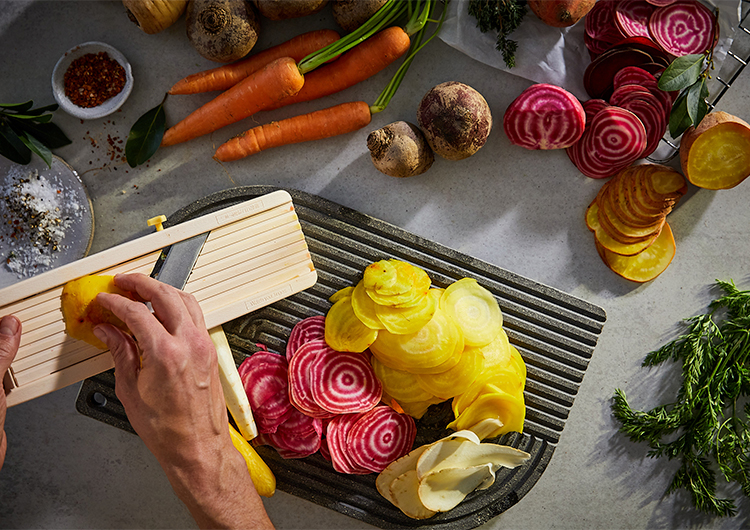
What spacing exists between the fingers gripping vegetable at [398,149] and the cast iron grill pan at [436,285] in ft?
0.64

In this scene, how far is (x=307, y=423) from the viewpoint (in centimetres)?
154

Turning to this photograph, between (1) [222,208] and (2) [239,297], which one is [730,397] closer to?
(2) [239,297]

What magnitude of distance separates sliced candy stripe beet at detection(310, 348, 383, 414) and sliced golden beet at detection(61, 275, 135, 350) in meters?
0.57

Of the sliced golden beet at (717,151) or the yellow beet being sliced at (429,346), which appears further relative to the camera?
the sliced golden beet at (717,151)

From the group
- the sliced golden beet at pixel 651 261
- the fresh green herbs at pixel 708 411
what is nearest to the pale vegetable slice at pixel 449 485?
the fresh green herbs at pixel 708 411

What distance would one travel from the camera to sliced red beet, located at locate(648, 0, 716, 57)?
1576 millimetres

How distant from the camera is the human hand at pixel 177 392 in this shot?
1.19 metres

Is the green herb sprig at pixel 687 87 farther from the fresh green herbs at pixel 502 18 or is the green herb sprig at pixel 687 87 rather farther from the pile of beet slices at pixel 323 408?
the pile of beet slices at pixel 323 408

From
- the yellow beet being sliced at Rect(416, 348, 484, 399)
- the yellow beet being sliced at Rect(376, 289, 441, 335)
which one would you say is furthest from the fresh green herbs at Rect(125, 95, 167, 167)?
the yellow beet being sliced at Rect(416, 348, 484, 399)

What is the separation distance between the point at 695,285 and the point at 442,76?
121 centimetres

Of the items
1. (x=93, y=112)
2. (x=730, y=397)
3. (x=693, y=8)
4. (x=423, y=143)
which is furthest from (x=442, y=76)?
(x=730, y=397)

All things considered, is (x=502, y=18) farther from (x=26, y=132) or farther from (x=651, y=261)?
(x=26, y=132)

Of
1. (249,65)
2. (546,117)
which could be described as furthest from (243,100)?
(546,117)

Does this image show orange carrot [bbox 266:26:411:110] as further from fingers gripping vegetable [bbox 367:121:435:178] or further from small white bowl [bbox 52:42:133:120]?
small white bowl [bbox 52:42:133:120]
